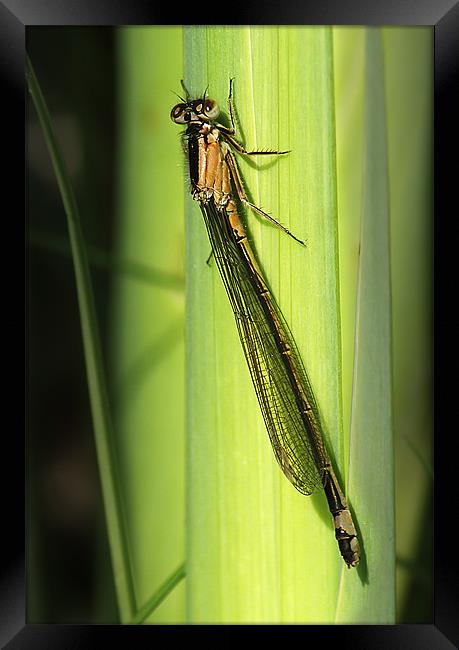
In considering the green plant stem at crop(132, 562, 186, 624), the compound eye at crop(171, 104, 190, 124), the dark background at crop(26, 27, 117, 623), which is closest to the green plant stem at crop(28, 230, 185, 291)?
the dark background at crop(26, 27, 117, 623)

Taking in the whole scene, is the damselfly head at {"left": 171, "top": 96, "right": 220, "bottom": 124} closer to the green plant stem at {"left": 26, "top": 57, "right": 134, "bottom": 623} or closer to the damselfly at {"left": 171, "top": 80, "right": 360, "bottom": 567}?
the damselfly at {"left": 171, "top": 80, "right": 360, "bottom": 567}

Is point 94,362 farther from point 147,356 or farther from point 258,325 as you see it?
point 258,325

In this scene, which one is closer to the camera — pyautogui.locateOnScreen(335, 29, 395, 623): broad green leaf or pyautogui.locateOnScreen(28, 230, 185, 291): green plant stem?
pyautogui.locateOnScreen(335, 29, 395, 623): broad green leaf

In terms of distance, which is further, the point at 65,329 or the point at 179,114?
the point at 65,329

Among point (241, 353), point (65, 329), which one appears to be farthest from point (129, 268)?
point (241, 353)

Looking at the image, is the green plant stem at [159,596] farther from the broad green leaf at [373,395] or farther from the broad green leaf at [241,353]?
the broad green leaf at [373,395]
